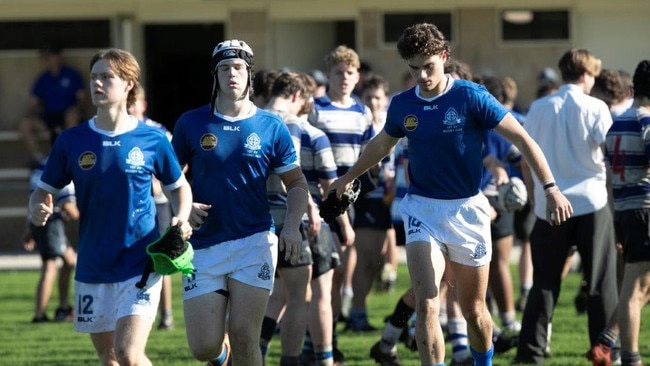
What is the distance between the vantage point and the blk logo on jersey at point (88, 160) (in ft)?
24.1

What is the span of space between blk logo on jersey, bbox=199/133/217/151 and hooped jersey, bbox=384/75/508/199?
45.6 inches

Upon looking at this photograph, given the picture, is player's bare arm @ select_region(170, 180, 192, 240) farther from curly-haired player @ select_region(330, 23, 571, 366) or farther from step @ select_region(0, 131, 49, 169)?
step @ select_region(0, 131, 49, 169)

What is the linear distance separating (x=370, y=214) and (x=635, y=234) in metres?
3.40

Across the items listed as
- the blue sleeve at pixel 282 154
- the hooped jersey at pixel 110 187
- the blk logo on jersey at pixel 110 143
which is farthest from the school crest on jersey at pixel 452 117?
the blk logo on jersey at pixel 110 143

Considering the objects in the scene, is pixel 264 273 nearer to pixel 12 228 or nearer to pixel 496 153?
pixel 496 153

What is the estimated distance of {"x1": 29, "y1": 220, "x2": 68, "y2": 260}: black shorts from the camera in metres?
13.8

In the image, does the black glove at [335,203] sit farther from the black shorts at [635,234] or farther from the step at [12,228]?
the step at [12,228]

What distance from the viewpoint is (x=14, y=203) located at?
2155 centimetres

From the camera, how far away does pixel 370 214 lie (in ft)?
39.3

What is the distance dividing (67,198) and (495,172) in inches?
190

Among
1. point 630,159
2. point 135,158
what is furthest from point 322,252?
point 135,158

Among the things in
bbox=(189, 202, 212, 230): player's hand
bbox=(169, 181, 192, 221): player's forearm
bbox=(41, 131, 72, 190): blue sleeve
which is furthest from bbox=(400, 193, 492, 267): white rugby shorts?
bbox=(41, 131, 72, 190): blue sleeve

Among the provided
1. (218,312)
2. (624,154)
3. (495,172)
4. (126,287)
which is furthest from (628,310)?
(126,287)

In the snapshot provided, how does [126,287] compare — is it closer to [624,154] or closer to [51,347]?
[624,154]
